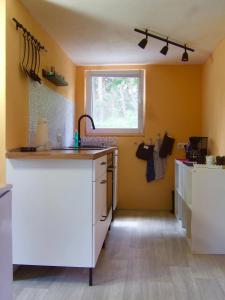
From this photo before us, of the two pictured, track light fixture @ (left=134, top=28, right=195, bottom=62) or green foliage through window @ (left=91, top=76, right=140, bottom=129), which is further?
green foliage through window @ (left=91, top=76, right=140, bottom=129)

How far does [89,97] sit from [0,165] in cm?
257

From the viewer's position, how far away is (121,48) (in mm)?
3633

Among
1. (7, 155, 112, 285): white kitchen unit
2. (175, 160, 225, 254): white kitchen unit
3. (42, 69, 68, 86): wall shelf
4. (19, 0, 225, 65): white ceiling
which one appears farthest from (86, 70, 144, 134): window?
(7, 155, 112, 285): white kitchen unit

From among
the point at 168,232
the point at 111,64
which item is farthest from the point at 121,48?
the point at 168,232

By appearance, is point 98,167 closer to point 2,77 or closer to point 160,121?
point 2,77

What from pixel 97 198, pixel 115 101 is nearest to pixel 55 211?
pixel 97 198

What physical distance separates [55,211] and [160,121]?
2702mm

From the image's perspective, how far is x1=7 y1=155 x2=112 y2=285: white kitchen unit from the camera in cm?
215

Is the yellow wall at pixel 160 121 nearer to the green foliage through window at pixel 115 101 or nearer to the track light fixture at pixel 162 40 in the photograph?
the green foliage through window at pixel 115 101

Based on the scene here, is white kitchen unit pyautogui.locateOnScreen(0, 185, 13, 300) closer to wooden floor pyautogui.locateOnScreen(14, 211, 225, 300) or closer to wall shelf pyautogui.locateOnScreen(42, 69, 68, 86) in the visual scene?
wooden floor pyautogui.locateOnScreen(14, 211, 225, 300)

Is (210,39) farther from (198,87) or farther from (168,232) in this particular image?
(168,232)

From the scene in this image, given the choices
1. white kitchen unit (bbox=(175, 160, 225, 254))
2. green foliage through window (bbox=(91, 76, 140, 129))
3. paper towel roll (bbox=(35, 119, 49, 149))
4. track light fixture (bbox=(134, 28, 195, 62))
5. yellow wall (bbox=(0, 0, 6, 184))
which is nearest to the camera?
yellow wall (bbox=(0, 0, 6, 184))

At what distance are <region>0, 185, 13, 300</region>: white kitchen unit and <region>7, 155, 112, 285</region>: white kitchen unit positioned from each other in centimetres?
84

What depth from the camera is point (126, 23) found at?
2.85 metres
